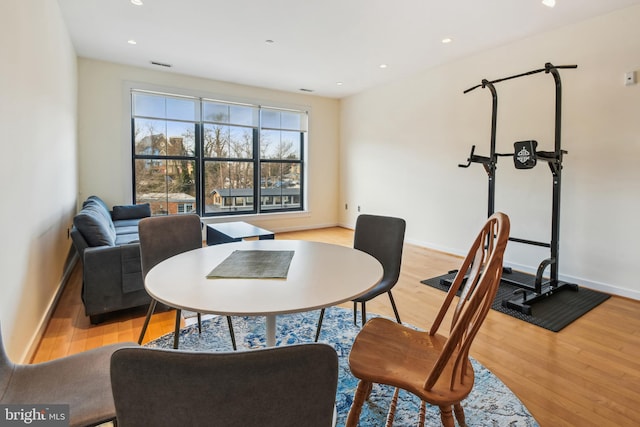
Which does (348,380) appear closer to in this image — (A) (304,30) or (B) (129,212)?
(A) (304,30)

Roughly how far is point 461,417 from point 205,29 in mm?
3905

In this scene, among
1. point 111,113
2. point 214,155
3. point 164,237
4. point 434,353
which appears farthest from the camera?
point 214,155

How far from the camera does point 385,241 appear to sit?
7.11ft

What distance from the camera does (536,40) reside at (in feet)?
12.0

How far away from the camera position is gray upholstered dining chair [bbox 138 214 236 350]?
2.01 metres

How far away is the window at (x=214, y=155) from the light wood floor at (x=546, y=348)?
2.29 meters

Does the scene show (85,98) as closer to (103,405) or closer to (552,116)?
(103,405)

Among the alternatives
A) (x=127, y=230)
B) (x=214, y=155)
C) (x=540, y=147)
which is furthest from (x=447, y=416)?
(x=214, y=155)

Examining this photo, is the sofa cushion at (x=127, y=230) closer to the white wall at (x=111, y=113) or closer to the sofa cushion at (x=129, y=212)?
the sofa cushion at (x=129, y=212)

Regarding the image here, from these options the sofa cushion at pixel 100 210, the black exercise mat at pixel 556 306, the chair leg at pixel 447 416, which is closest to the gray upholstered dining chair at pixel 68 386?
the chair leg at pixel 447 416

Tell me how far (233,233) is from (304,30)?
2298mm

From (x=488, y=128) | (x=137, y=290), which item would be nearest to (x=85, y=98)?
(x=137, y=290)

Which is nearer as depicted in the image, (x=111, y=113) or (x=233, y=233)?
(x=233, y=233)

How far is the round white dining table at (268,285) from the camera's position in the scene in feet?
3.53
